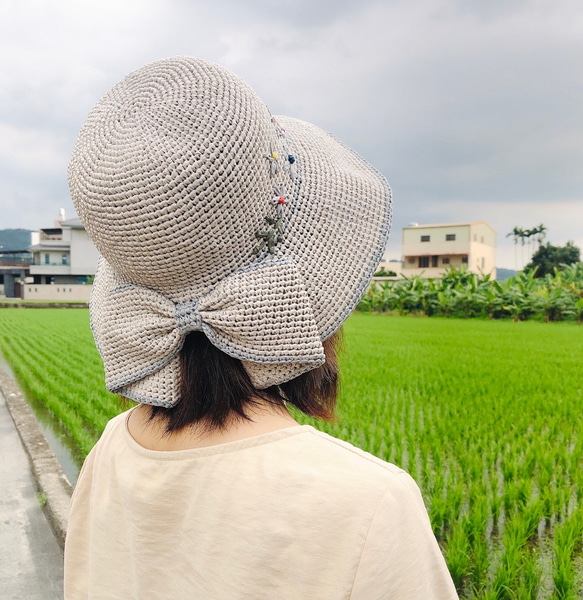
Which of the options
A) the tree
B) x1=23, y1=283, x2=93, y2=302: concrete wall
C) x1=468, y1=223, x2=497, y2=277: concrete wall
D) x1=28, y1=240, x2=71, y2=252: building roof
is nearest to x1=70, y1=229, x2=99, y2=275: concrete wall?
x1=28, y1=240, x2=71, y2=252: building roof

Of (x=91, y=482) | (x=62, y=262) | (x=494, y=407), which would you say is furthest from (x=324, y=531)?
(x=62, y=262)

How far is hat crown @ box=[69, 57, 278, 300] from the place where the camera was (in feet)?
2.20

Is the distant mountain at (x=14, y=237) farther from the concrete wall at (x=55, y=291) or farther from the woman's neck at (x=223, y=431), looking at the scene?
the woman's neck at (x=223, y=431)

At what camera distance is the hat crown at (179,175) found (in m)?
0.67

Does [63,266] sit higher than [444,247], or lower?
lower

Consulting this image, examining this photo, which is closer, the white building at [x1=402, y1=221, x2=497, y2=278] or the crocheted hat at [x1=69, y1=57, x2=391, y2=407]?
the crocheted hat at [x1=69, y1=57, x2=391, y2=407]

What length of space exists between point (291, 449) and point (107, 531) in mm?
384

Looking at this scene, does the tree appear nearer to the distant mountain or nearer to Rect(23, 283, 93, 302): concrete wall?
Rect(23, 283, 93, 302): concrete wall

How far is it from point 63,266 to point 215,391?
41.8 m

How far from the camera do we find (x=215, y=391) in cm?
73

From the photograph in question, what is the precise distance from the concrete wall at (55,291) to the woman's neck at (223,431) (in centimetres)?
3997

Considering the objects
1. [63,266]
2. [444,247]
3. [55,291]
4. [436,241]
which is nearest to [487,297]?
[444,247]

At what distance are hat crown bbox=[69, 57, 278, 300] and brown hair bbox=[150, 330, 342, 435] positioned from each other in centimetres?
9

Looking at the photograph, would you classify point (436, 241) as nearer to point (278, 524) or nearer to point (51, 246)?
point (51, 246)
